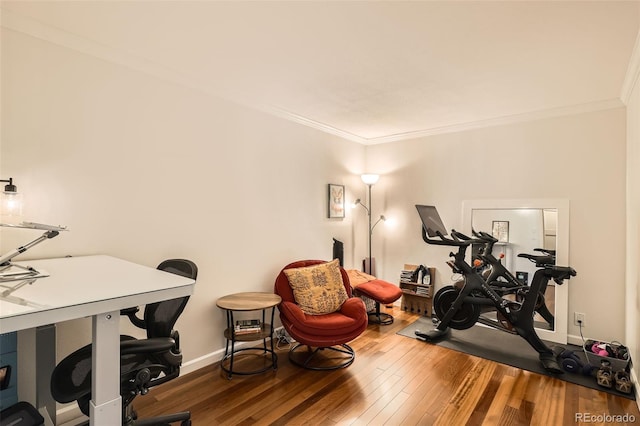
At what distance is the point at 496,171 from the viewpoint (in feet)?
13.0

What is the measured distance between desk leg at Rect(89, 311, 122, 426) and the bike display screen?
9.61ft

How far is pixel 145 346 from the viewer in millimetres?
1580

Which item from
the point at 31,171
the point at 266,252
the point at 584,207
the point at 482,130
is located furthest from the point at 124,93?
the point at 584,207

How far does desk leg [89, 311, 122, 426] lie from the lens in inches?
50.1

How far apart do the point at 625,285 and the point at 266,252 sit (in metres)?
3.60

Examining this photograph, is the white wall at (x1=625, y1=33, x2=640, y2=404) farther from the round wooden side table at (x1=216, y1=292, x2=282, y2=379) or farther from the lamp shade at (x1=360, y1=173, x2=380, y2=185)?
the round wooden side table at (x1=216, y1=292, x2=282, y2=379)

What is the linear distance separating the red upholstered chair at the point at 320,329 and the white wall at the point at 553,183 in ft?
5.91

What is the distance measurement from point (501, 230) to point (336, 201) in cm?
206

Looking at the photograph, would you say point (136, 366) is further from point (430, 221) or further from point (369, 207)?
point (369, 207)

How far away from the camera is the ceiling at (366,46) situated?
1849 millimetres

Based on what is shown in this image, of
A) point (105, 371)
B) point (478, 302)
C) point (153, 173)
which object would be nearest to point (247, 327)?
point (153, 173)

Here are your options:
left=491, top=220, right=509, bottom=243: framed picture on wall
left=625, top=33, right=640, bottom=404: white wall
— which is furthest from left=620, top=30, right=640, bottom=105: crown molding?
left=491, top=220, right=509, bottom=243: framed picture on wall

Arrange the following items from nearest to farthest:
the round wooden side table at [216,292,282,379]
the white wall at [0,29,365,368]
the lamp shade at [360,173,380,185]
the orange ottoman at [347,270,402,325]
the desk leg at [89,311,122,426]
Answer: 1. the desk leg at [89,311,122,426]
2. the white wall at [0,29,365,368]
3. the round wooden side table at [216,292,282,379]
4. the orange ottoman at [347,270,402,325]
5. the lamp shade at [360,173,380,185]

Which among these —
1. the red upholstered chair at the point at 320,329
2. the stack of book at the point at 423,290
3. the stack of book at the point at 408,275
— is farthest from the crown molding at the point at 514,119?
the red upholstered chair at the point at 320,329
